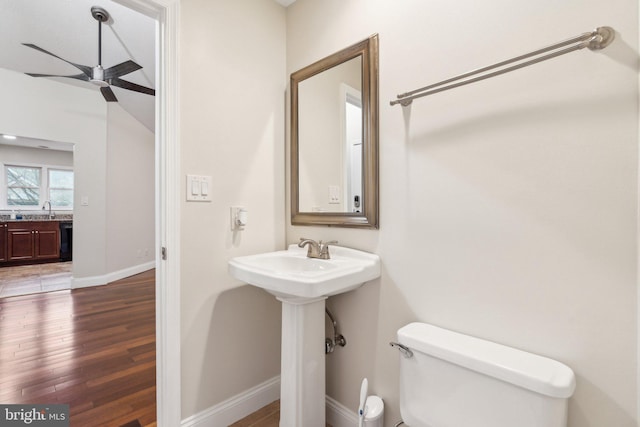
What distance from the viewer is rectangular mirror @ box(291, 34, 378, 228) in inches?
53.2

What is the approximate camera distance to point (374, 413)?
120cm

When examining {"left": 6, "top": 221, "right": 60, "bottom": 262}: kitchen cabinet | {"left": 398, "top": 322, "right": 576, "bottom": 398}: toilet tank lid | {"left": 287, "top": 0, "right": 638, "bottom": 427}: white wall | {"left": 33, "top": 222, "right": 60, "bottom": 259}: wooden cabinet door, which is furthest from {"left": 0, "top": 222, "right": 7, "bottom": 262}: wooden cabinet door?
{"left": 398, "top": 322, "right": 576, "bottom": 398}: toilet tank lid

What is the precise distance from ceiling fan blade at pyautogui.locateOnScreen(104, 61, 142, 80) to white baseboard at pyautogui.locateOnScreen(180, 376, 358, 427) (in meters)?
2.88

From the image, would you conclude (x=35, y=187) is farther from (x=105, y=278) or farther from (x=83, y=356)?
(x=83, y=356)

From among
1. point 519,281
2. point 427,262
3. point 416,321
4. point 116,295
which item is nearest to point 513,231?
point 519,281

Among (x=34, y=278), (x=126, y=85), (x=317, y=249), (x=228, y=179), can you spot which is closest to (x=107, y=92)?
(x=126, y=85)

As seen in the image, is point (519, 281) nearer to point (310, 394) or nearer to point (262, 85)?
point (310, 394)

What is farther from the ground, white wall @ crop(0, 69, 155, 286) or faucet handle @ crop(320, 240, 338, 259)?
white wall @ crop(0, 69, 155, 286)

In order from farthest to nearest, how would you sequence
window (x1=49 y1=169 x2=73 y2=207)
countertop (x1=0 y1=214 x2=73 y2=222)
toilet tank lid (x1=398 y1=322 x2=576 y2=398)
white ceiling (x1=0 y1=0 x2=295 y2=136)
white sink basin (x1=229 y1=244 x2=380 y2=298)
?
window (x1=49 y1=169 x2=73 y2=207), countertop (x1=0 y1=214 x2=73 y2=222), white ceiling (x1=0 y1=0 x2=295 y2=136), white sink basin (x1=229 y1=244 x2=380 y2=298), toilet tank lid (x1=398 y1=322 x2=576 y2=398)

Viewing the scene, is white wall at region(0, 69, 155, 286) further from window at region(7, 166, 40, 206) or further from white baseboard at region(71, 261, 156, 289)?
window at region(7, 166, 40, 206)

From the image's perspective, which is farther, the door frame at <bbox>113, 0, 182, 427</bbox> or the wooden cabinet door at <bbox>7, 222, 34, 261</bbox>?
the wooden cabinet door at <bbox>7, 222, 34, 261</bbox>

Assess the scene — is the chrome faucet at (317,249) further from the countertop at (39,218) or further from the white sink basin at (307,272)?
the countertop at (39,218)

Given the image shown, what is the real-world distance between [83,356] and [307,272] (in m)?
2.04

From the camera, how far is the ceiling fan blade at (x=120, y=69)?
2.72 metres
